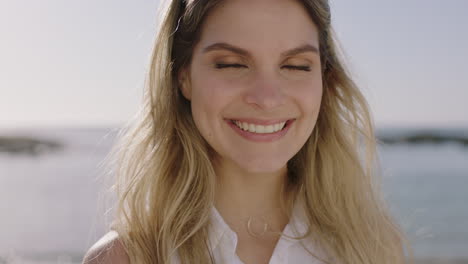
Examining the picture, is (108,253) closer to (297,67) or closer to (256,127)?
(256,127)

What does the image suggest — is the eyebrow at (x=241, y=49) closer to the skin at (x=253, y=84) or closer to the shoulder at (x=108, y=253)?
the skin at (x=253, y=84)

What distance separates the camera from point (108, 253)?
228cm

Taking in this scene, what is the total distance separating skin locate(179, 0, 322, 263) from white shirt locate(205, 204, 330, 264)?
7cm

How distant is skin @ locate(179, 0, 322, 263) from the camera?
7.34ft

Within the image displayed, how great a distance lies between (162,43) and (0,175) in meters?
18.1

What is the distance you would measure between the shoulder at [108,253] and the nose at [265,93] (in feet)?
2.81

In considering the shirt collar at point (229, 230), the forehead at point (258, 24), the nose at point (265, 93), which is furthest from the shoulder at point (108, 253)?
the forehead at point (258, 24)

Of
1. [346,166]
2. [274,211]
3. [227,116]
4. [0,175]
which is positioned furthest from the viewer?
[0,175]

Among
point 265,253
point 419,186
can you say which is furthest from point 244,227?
point 419,186

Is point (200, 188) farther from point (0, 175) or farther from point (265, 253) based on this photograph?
point (0, 175)

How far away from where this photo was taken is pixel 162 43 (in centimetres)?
258

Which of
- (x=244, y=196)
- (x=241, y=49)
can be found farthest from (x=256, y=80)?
(x=244, y=196)

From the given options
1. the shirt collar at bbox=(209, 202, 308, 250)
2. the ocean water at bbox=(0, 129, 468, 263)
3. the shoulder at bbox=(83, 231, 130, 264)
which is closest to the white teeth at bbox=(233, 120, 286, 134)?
the shirt collar at bbox=(209, 202, 308, 250)

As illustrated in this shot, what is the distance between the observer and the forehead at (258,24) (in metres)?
2.22
